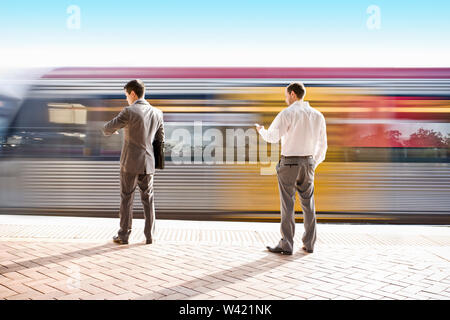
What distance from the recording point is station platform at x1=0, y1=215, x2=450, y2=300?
285 cm

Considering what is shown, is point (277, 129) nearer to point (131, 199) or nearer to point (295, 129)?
point (295, 129)

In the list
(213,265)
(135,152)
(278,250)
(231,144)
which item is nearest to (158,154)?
(135,152)

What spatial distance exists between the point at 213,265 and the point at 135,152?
1433 millimetres

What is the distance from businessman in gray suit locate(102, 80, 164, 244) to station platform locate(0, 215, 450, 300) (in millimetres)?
307

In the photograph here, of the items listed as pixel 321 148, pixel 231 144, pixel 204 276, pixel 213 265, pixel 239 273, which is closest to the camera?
pixel 204 276

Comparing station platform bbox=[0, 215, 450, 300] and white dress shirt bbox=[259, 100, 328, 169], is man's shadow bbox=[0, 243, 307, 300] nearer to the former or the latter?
station platform bbox=[0, 215, 450, 300]

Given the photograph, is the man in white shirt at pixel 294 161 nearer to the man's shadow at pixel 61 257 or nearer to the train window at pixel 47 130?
the man's shadow at pixel 61 257

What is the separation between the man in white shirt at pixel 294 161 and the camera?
3926mm

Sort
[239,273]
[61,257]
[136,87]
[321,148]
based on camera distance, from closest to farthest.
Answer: [239,273]
[61,257]
[321,148]
[136,87]

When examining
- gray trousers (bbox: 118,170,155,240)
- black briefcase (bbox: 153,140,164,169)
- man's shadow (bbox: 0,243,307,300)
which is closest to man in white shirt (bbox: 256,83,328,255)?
man's shadow (bbox: 0,243,307,300)

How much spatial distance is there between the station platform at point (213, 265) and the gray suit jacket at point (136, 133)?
0.85m

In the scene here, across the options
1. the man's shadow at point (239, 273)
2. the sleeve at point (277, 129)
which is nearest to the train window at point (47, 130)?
the sleeve at point (277, 129)

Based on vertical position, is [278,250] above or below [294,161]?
below

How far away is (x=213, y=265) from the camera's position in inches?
138
